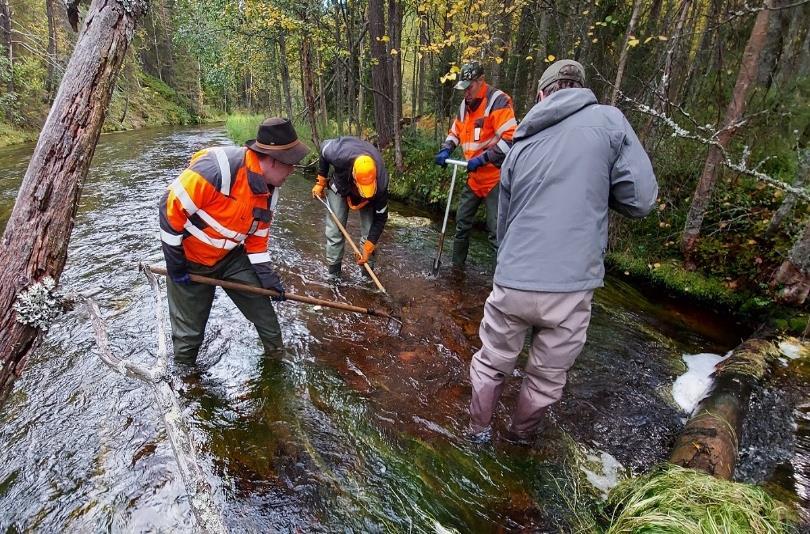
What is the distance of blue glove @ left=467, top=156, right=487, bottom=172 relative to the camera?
4.95 m

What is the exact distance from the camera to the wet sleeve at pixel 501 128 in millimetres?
4820

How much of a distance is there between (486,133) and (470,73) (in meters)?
0.71

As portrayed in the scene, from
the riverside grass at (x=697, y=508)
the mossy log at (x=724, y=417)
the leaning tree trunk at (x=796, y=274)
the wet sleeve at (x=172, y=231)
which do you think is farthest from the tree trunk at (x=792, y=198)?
the wet sleeve at (x=172, y=231)

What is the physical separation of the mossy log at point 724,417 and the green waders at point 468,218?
2595 millimetres

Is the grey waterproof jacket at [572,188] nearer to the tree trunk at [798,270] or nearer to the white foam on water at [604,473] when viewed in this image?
the white foam on water at [604,473]

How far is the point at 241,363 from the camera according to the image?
3.95 meters

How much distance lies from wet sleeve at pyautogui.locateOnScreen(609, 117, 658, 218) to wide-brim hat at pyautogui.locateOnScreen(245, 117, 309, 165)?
200 centimetres

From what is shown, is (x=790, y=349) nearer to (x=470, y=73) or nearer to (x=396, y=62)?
(x=470, y=73)

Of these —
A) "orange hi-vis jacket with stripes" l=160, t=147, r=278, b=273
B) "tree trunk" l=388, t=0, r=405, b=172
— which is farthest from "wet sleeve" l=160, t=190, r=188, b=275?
"tree trunk" l=388, t=0, r=405, b=172

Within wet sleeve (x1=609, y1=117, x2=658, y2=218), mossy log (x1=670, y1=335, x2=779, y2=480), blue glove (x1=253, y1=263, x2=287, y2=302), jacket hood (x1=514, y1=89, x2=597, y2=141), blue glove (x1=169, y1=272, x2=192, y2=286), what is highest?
jacket hood (x1=514, y1=89, x2=597, y2=141)

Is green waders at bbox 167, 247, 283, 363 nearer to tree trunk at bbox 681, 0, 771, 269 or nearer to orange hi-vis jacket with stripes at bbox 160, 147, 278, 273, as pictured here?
orange hi-vis jacket with stripes at bbox 160, 147, 278, 273

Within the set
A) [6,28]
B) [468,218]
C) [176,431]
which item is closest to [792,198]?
[468,218]

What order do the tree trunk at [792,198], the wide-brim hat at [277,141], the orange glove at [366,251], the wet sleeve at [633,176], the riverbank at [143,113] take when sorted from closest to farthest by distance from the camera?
the wet sleeve at [633,176], the wide-brim hat at [277,141], the tree trunk at [792,198], the orange glove at [366,251], the riverbank at [143,113]

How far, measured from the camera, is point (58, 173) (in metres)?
2.32
